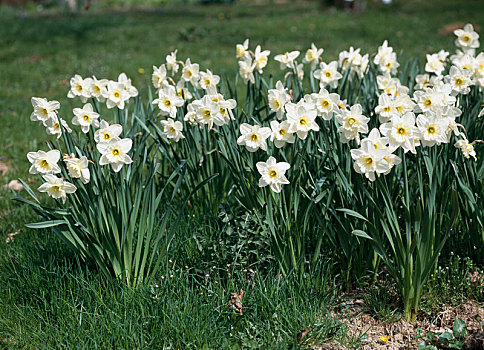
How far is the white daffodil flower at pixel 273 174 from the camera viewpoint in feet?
7.07

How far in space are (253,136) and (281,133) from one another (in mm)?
136

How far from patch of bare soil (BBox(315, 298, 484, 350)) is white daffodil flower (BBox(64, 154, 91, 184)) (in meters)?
1.30

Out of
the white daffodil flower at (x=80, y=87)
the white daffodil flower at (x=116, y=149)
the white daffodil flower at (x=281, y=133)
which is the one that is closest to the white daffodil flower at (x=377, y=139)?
the white daffodil flower at (x=281, y=133)

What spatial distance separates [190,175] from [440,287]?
1508 millimetres

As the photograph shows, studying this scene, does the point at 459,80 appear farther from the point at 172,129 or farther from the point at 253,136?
the point at 172,129

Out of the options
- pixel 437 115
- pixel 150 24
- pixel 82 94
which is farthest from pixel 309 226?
pixel 150 24

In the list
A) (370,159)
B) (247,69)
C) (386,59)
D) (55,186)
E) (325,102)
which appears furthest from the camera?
(386,59)

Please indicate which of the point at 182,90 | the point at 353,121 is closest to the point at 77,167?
the point at 182,90

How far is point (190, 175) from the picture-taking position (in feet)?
9.66

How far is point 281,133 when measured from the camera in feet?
7.55

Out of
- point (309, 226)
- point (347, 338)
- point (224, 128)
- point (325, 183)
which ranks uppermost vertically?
point (224, 128)

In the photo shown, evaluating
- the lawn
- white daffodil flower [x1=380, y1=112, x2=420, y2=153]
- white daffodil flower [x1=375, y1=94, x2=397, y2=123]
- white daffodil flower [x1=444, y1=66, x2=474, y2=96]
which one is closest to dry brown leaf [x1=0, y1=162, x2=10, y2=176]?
the lawn

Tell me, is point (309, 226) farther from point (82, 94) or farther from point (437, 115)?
point (82, 94)

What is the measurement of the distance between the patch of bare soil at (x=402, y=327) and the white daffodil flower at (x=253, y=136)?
0.90 metres
